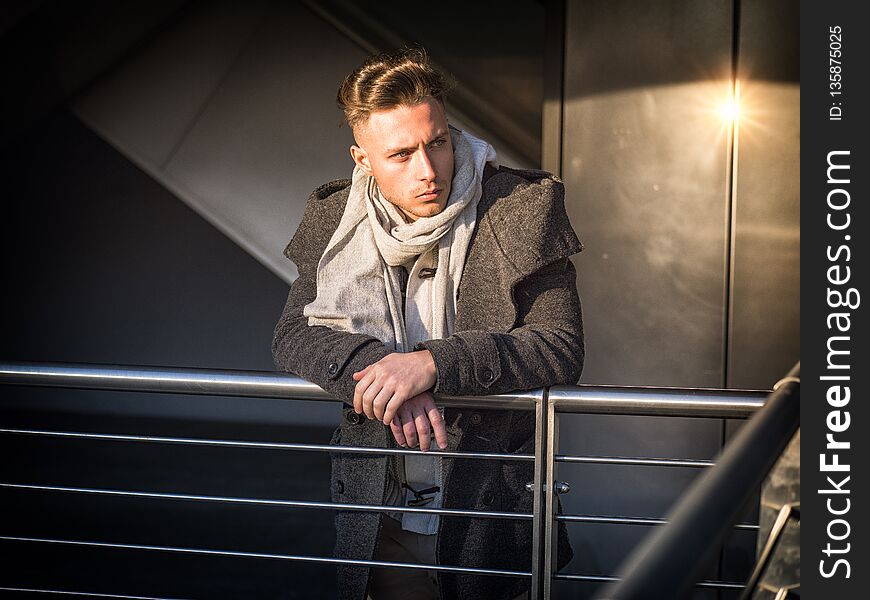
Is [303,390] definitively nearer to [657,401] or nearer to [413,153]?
[413,153]

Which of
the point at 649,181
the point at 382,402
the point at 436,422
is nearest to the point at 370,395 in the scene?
the point at 382,402

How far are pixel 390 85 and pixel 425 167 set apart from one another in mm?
168

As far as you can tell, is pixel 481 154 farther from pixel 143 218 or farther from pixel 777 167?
pixel 143 218

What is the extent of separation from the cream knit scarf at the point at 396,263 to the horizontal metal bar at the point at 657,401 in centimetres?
30

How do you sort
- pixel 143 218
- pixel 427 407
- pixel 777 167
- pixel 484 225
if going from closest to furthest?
pixel 427 407, pixel 484 225, pixel 777 167, pixel 143 218

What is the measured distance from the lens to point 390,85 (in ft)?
6.25

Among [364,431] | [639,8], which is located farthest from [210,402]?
[364,431]

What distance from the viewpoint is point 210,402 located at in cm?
744

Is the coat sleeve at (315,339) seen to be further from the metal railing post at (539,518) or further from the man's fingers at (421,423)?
the metal railing post at (539,518)

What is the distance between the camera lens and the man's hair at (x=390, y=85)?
1.91 meters

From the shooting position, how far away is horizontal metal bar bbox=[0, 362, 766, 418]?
6.01 ft

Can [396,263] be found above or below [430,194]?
below

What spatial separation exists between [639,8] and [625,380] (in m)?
1.46

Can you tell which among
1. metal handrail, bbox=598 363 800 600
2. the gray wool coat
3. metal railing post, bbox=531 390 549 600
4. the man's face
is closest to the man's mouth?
the man's face
